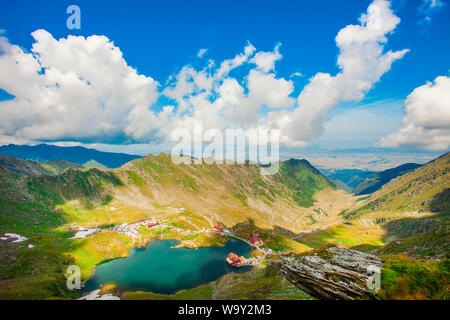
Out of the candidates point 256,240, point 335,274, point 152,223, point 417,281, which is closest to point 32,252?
point 152,223

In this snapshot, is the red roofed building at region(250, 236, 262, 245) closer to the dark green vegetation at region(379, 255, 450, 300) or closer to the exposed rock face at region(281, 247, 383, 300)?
the exposed rock face at region(281, 247, 383, 300)

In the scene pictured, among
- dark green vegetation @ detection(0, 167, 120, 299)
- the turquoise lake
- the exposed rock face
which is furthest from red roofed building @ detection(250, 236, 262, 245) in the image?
the exposed rock face

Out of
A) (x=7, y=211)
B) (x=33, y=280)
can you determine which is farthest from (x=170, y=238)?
(x=7, y=211)

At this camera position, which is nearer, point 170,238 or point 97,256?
point 97,256

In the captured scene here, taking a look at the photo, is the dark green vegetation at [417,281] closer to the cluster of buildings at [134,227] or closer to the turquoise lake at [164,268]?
the turquoise lake at [164,268]

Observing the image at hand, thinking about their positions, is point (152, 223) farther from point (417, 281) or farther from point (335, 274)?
point (417, 281)
